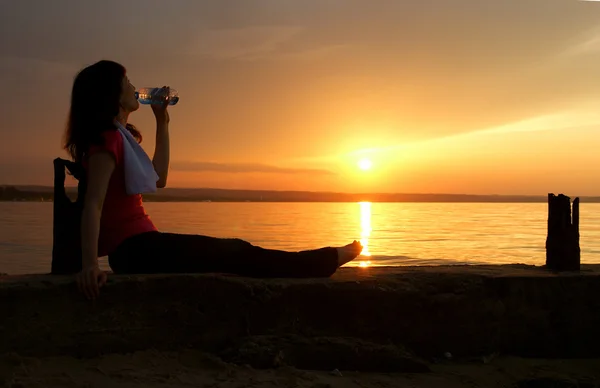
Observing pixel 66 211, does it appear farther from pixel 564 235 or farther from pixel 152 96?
pixel 564 235

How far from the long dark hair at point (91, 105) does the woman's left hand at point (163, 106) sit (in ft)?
1.91

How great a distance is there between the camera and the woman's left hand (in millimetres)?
3844

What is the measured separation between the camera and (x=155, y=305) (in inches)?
127

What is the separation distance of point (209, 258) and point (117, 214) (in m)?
0.60

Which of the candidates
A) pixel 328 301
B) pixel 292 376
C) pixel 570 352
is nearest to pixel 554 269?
pixel 570 352

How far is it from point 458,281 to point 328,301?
90cm

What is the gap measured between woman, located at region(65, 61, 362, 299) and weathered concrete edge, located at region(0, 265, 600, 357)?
137 mm

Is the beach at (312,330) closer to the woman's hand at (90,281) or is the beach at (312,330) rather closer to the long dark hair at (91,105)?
the woman's hand at (90,281)

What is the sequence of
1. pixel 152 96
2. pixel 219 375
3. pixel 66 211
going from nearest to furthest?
pixel 219 375
pixel 66 211
pixel 152 96

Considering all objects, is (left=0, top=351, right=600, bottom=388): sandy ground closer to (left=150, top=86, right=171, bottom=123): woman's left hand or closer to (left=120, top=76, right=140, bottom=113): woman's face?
(left=120, top=76, right=140, bottom=113): woman's face

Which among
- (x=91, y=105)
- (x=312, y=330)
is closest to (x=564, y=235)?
(x=312, y=330)

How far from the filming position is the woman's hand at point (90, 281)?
118 inches

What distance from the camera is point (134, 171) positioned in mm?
3223

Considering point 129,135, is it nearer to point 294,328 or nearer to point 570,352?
point 294,328
